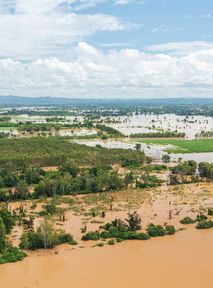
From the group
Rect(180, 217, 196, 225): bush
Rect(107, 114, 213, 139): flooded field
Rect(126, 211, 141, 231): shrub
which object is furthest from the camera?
Rect(107, 114, 213, 139): flooded field

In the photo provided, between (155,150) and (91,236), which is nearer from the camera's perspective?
(91,236)

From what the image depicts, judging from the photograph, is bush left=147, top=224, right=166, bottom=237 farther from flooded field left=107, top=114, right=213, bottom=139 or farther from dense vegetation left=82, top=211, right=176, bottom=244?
flooded field left=107, top=114, right=213, bottom=139

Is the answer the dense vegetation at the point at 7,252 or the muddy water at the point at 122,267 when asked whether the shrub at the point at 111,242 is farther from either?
the dense vegetation at the point at 7,252

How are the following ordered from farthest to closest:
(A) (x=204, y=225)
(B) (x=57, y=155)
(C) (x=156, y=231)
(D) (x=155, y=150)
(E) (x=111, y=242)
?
(D) (x=155, y=150) < (B) (x=57, y=155) < (A) (x=204, y=225) < (C) (x=156, y=231) < (E) (x=111, y=242)

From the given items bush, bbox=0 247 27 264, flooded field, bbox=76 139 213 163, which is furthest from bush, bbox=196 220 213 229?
flooded field, bbox=76 139 213 163

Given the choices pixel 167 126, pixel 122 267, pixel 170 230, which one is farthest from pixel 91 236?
pixel 167 126

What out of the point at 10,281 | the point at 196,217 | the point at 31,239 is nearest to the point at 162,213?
the point at 196,217

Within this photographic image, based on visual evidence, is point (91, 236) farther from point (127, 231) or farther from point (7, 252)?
point (7, 252)
